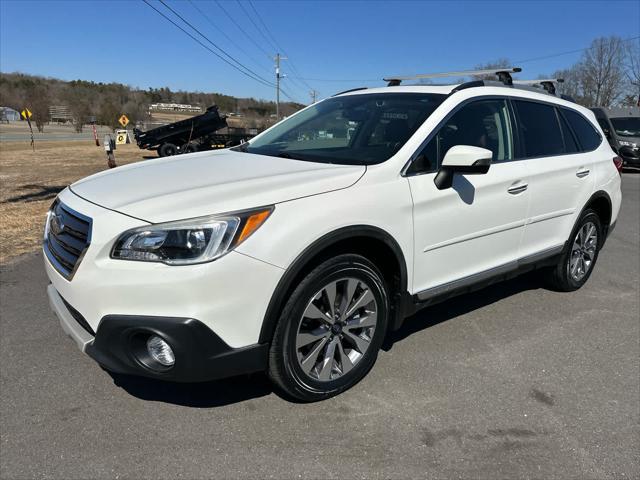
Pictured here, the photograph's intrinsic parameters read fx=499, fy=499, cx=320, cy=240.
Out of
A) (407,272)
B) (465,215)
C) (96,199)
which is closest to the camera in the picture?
(96,199)

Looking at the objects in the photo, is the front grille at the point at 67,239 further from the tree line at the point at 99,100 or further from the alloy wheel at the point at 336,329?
the tree line at the point at 99,100

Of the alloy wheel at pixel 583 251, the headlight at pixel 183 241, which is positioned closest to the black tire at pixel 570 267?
the alloy wheel at pixel 583 251

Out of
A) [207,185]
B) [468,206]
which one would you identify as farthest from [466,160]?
[207,185]

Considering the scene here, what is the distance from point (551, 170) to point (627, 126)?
1646 centimetres

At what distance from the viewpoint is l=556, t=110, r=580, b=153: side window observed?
4324 millimetres

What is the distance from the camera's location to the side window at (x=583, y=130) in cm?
448

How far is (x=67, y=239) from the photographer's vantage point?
2.63 meters

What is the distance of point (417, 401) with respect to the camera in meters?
2.93

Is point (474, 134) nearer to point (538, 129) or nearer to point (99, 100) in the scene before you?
point (538, 129)

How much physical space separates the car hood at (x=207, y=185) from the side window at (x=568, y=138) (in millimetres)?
2400

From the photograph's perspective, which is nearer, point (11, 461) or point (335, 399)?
point (11, 461)

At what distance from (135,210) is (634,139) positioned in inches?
732

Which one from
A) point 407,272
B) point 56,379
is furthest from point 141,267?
point 407,272

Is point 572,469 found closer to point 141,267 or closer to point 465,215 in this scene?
→ point 465,215
